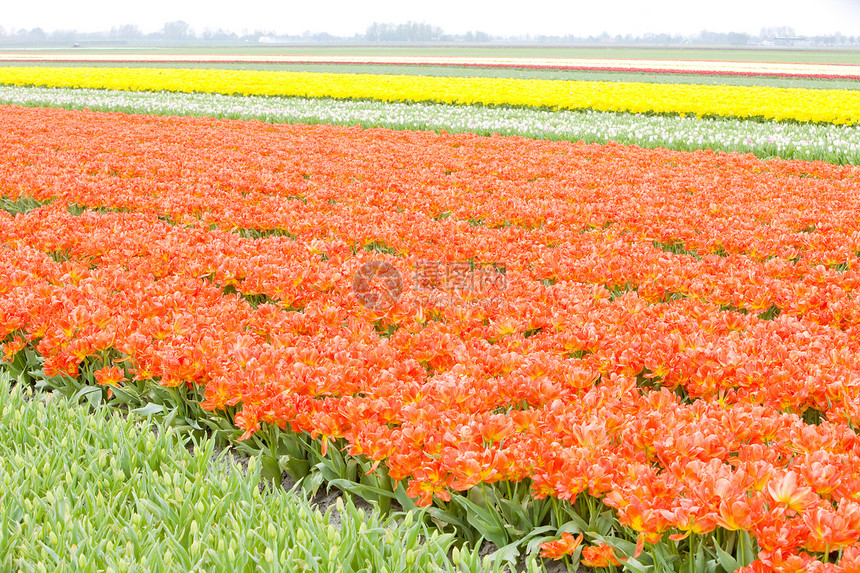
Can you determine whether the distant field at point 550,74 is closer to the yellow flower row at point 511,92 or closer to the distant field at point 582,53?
the yellow flower row at point 511,92

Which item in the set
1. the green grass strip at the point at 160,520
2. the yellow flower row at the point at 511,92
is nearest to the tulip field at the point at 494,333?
the green grass strip at the point at 160,520

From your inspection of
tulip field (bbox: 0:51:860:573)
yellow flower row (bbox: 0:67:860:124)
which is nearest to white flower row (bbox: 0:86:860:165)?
yellow flower row (bbox: 0:67:860:124)

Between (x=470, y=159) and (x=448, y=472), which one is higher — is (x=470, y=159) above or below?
above

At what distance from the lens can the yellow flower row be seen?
2098 cm

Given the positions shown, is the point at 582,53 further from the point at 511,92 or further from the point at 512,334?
the point at 512,334

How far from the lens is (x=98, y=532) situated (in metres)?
2.37

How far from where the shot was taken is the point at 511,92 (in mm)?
25609

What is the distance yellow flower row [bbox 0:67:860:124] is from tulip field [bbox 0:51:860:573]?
38.2ft

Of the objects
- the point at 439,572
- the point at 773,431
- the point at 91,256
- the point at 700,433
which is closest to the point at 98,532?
the point at 439,572

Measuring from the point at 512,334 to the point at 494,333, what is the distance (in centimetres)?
15

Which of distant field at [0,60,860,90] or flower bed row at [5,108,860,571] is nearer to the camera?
flower bed row at [5,108,860,571]

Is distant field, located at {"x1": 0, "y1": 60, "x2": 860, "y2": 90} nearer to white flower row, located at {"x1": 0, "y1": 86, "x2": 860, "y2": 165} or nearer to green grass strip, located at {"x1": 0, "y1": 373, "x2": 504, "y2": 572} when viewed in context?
white flower row, located at {"x1": 0, "y1": 86, "x2": 860, "y2": 165}

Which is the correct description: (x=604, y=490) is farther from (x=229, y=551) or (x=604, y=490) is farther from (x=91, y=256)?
(x=91, y=256)

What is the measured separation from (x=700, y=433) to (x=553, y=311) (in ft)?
5.88
